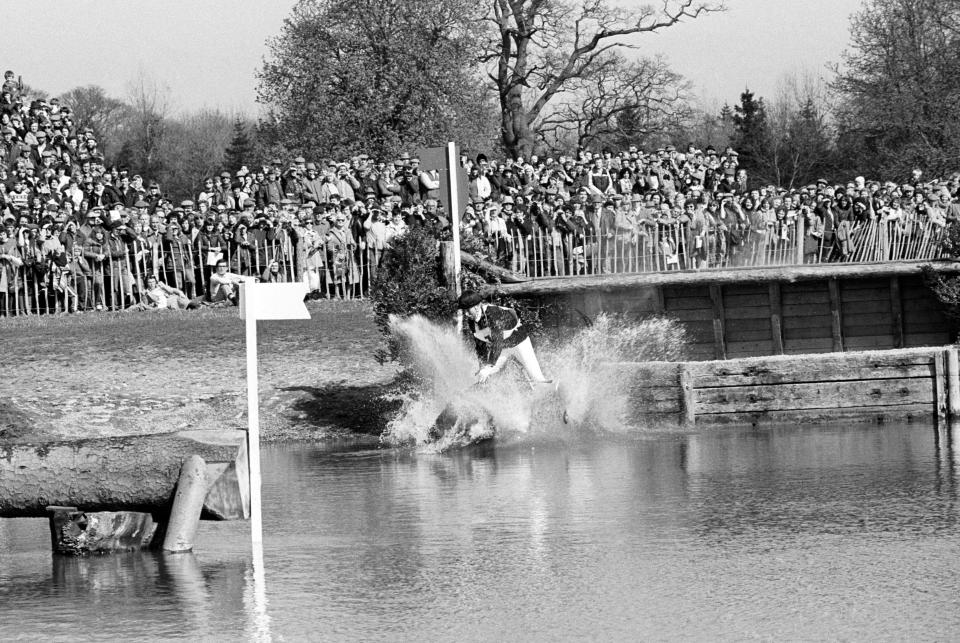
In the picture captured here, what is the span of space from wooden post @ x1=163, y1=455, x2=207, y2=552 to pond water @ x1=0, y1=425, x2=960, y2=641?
0.14m

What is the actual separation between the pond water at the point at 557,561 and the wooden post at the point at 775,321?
5534mm

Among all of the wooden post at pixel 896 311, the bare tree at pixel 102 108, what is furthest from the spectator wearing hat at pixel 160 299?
the bare tree at pixel 102 108

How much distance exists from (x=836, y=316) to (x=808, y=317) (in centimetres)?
37

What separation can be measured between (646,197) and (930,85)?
28.9 meters

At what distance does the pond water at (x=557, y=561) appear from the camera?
731 cm

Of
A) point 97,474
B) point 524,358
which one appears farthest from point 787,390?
point 97,474

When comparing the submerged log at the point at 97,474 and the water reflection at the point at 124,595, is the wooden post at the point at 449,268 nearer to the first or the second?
the submerged log at the point at 97,474

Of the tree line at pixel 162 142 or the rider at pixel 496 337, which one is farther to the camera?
the tree line at pixel 162 142

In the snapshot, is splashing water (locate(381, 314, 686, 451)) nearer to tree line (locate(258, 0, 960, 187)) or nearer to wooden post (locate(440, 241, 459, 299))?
wooden post (locate(440, 241, 459, 299))

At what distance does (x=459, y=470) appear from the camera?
1387cm

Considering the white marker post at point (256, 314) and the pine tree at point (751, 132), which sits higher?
the pine tree at point (751, 132)

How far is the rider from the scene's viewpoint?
16297 millimetres

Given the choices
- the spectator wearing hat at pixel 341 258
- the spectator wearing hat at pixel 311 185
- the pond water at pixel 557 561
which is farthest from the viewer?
the spectator wearing hat at pixel 311 185

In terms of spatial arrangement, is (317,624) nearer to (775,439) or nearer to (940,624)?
(940,624)
